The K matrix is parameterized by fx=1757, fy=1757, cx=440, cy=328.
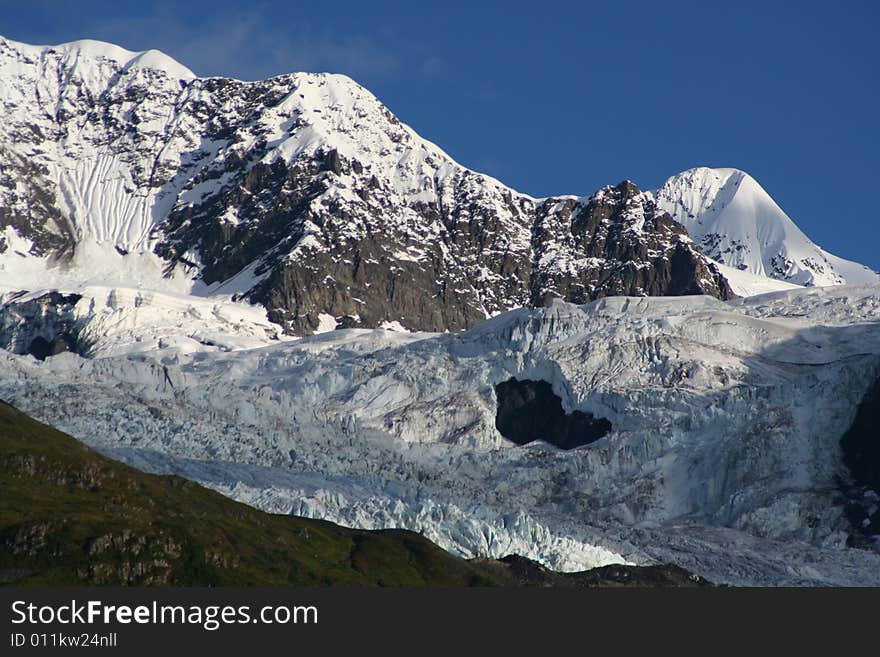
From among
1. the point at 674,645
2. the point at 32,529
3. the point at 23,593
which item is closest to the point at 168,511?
the point at 32,529

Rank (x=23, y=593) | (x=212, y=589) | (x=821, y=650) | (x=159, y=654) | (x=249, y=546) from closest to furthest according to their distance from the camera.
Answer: (x=159, y=654) < (x=821, y=650) < (x=23, y=593) < (x=212, y=589) < (x=249, y=546)

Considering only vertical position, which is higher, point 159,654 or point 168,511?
point 168,511

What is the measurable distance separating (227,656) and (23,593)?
1140 inches

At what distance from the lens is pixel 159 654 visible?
130m

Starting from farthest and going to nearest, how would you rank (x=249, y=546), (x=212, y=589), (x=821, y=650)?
(x=249, y=546) < (x=212, y=589) < (x=821, y=650)

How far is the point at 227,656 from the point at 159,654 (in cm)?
502

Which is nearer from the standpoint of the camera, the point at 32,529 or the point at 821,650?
the point at 821,650

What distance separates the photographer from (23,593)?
498 feet

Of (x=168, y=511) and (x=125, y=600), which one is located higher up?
(x=168, y=511)

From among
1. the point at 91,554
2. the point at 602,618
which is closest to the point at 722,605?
the point at 602,618

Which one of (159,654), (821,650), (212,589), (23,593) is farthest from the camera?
(212,589)

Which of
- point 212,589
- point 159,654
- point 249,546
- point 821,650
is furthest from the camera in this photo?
point 249,546

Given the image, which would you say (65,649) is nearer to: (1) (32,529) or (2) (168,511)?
(1) (32,529)

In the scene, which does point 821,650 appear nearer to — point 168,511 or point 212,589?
point 212,589
